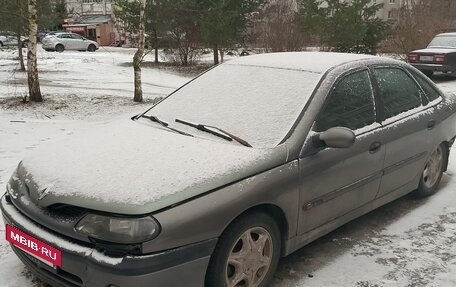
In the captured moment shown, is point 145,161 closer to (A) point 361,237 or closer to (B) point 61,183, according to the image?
(B) point 61,183

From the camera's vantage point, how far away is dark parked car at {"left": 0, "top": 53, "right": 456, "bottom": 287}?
236cm

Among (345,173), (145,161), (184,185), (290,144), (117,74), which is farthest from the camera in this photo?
(117,74)

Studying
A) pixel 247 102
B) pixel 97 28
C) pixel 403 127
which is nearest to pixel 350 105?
pixel 403 127

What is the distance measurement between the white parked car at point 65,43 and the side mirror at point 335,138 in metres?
32.4

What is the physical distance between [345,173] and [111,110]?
770 cm

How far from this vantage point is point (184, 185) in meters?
2.49

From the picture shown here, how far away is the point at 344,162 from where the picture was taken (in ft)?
10.9

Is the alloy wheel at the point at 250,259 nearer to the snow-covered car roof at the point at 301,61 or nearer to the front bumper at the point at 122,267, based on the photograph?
the front bumper at the point at 122,267

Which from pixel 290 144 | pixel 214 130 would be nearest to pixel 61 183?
pixel 214 130

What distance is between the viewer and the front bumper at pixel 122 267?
226 centimetres

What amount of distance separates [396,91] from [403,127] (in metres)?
0.34

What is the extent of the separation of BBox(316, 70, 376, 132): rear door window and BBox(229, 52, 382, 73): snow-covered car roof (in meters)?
0.17

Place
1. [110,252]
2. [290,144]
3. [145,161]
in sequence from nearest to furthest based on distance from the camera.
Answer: [110,252] < [145,161] < [290,144]

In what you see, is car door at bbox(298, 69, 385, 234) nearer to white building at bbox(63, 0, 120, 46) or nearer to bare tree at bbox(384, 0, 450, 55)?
bare tree at bbox(384, 0, 450, 55)
